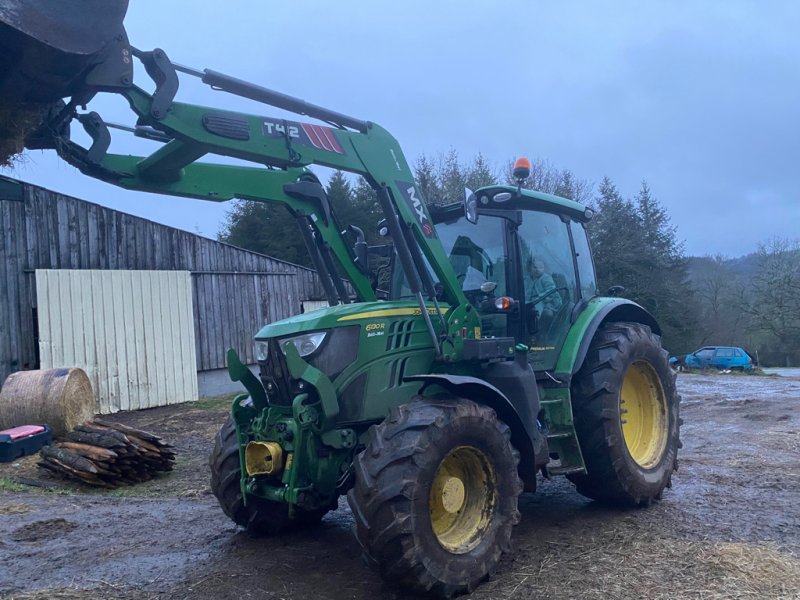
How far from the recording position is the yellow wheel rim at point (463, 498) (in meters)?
4.34

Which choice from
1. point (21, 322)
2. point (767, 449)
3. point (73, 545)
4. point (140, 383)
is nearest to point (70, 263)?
point (21, 322)

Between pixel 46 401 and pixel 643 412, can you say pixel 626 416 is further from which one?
pixel 46 401

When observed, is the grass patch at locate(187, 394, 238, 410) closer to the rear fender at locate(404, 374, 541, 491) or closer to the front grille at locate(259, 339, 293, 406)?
the front grille at locate(259, 339, 293, 406)

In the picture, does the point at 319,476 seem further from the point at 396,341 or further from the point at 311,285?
the point at 311,285

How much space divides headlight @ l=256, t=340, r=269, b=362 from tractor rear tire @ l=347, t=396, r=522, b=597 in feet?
3.41

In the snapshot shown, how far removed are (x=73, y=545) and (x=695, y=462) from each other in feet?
20.0

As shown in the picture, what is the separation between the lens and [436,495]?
4.34m

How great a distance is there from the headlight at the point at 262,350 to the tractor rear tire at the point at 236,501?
0.58m

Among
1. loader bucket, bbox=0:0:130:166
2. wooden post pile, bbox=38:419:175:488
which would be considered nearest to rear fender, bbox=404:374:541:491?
loader bucket, bbox=0:0:130:166

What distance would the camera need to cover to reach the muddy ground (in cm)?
428

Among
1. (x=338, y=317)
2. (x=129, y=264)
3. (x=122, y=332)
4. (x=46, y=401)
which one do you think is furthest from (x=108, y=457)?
(x=129, y=264)

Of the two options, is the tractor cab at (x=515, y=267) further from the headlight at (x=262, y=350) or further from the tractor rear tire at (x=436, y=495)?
the headlight at (x=262, y=350)

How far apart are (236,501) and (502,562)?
1898 mm

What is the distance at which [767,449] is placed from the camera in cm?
841
